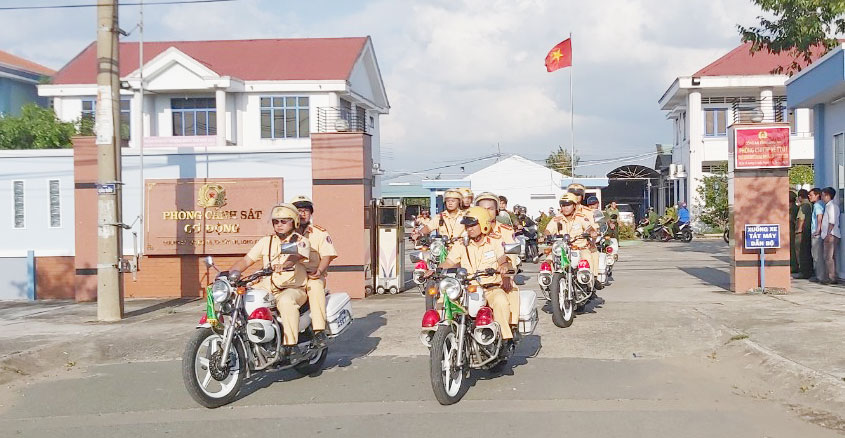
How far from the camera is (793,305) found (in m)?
12.2

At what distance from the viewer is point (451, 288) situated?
7.20m

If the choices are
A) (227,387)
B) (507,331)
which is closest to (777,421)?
(507,331)

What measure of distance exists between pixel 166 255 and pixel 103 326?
146 inches

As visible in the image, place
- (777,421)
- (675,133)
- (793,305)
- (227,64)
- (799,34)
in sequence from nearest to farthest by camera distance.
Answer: (777,421) < (793,305) < (799,34) < (227,64) < (675,133)

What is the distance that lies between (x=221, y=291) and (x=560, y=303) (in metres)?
5.01

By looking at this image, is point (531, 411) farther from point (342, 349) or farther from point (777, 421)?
point (342, 349)

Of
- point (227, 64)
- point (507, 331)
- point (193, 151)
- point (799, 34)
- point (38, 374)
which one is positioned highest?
point (227, 64)

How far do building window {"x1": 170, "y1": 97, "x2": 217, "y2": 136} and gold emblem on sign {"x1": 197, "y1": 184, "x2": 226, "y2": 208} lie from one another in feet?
63.2

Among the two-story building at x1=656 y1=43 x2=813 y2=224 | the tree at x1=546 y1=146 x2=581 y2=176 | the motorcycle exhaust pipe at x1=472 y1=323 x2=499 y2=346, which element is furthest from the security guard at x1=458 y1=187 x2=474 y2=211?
the tree at x1=546 y1=146 x2=581 y2=176

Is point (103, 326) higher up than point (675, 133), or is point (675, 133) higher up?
point (675, 133)

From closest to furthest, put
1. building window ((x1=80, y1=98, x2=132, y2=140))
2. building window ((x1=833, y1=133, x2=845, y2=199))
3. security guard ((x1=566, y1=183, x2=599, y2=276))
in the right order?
1. security guard ((x1=566, y1=183, x2=599, y2=276))
2. building window ((x1=833, y1=133, x2=845, y2=199))
3. building window ((x1=80, y1=98, x2=132, y2=140))

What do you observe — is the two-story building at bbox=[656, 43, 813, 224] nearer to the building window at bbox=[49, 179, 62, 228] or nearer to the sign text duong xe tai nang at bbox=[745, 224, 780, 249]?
the sign text duong xe tai nang at bbox=[745, 224, 780, 249]

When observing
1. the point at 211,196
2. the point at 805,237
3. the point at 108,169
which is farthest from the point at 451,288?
the point at 805,237

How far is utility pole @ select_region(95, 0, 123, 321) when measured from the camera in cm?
1255
